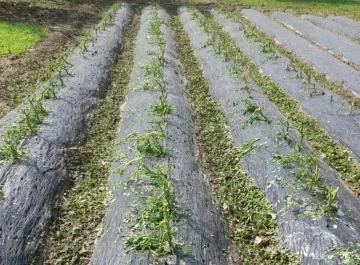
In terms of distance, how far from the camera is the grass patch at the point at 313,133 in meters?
5.48

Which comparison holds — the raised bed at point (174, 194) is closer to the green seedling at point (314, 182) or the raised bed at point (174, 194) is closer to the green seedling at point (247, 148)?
the green seedling at point (247, 148)

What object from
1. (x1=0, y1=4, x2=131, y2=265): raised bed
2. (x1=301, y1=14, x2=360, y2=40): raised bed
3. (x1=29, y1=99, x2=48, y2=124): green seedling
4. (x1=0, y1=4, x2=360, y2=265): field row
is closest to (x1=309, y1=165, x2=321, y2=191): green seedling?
(x1=0, y1=4, x2=360, y2=265): field row

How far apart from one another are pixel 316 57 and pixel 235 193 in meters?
6.36

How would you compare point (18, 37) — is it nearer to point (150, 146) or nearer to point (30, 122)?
point (30, 122)

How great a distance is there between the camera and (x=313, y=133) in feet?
21.2

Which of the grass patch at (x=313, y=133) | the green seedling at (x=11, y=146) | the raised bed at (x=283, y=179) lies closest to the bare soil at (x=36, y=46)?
the green seedling at (x=11, y=146)

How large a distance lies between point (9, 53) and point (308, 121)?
742 cm

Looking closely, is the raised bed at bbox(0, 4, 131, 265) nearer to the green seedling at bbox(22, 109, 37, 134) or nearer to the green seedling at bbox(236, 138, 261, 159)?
the green seedling at bbox(22, 109, 37, 134)

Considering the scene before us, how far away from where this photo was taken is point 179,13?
17172mm

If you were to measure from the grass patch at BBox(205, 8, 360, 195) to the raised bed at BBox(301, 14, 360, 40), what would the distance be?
579cm

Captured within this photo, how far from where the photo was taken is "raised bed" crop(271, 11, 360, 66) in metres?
10.6

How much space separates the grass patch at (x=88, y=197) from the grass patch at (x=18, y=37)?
164 inches

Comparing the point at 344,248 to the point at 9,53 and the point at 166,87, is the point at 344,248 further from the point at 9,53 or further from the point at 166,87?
the point at 9,53

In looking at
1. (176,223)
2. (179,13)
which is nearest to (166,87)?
(176,223)
